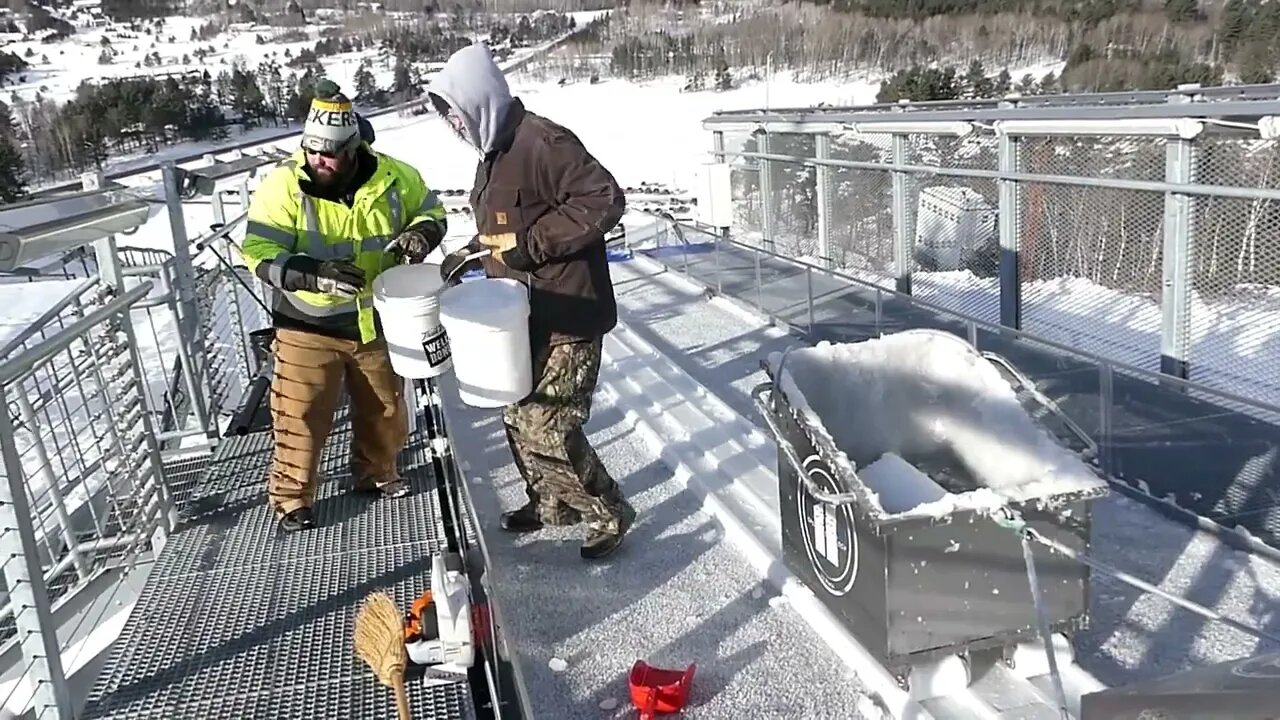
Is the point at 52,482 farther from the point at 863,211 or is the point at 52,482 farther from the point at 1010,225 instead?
the point at 863,211

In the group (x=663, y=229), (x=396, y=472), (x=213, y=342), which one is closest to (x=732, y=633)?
(x=396, y=472)

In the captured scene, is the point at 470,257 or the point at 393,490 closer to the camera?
the point at 470,257

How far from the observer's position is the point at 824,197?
10.2 m

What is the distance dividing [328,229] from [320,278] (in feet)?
1.00

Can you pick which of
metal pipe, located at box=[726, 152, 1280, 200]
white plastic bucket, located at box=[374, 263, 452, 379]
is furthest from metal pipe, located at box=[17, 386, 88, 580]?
metal pipe, located at box=[726, 152, 1280, 200]

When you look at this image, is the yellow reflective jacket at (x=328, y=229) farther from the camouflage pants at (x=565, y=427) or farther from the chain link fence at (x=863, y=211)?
the chain link fence at (x=863, y=211)

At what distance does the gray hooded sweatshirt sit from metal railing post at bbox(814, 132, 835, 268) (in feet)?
23.7

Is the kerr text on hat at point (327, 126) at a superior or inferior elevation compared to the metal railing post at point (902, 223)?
superior

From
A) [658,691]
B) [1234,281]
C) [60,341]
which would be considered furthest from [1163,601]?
[60,341]

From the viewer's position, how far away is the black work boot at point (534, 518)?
370cm

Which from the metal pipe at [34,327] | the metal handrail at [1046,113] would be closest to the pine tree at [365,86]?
the metal handrail at [1046,113]

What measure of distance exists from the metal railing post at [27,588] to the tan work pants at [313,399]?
112cm

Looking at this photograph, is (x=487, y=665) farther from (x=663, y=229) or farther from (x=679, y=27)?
(x=679, y=27)

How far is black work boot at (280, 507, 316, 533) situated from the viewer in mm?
3615
